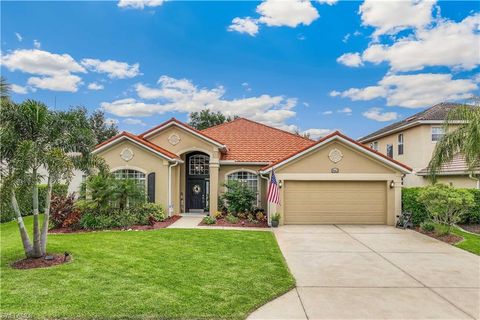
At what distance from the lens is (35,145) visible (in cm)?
755

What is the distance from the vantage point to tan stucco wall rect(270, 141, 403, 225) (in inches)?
589

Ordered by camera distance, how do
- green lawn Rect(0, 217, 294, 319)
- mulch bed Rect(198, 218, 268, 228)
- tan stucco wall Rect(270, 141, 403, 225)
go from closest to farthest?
green lawn Rect(0, 217, 294, 319) < mulch bed Rect(198, 218, 268, 228) < tan stucco wall Rect(270, 141, 403, 225)

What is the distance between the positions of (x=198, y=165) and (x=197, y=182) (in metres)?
1.06

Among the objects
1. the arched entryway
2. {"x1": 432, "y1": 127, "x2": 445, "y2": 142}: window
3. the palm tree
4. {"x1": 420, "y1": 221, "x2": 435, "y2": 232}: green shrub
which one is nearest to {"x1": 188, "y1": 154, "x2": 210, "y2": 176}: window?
the arched entryway

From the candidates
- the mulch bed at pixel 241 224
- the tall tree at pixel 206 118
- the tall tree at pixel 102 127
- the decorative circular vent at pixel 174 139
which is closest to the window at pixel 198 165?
the decorative circular vent at pixel 174 139

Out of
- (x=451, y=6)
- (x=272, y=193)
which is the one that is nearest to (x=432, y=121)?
(x=451, y=6)

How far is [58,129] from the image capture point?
825 centimetres

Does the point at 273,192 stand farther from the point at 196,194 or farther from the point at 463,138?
the point at 463,138

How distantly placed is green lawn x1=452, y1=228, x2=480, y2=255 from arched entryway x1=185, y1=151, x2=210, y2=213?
12.8 meters

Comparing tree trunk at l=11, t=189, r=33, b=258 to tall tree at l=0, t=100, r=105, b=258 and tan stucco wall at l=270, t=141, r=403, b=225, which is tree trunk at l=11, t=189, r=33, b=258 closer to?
tall tree at l=0, t=100, r=105, b=258

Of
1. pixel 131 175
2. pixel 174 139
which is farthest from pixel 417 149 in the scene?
pixel 131 175

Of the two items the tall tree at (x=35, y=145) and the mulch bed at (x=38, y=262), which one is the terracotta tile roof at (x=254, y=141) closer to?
the tall tree at (x=35, y=145)

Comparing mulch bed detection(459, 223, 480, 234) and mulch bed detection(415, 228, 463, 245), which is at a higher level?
mulch bed detection(415, 228, 463, 245)

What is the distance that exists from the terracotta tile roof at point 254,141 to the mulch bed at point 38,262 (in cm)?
1112
